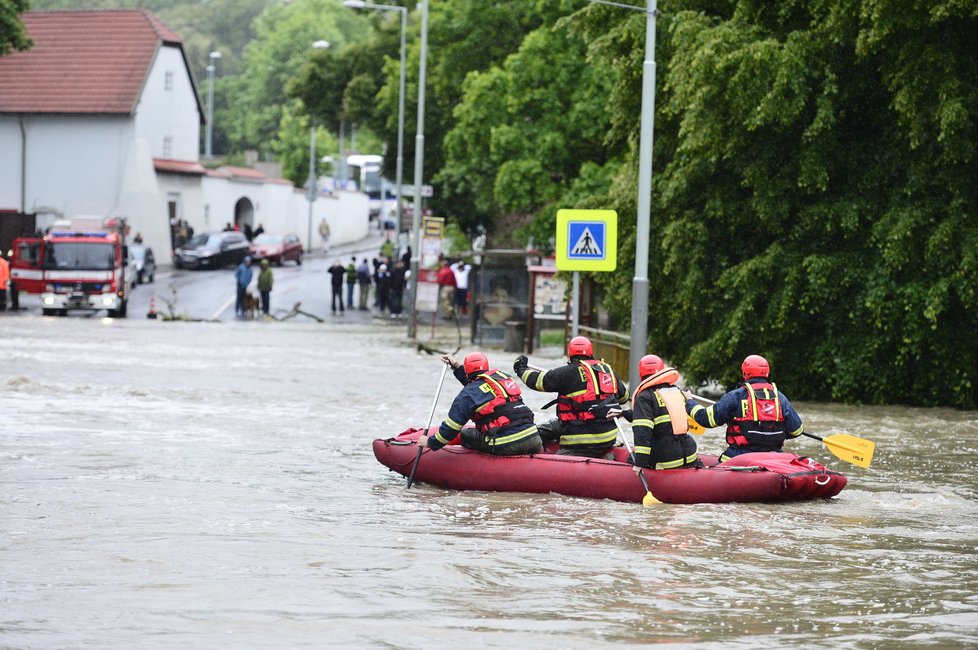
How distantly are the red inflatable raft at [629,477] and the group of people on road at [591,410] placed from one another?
0.52ft

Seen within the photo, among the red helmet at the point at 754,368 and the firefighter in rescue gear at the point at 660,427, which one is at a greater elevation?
the red helmet at the point at 754,368

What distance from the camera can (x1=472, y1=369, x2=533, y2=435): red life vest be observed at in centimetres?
1507

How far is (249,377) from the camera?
28.1 metres

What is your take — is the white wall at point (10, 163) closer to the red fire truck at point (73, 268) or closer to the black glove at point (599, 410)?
the red fire truck at point (73, 268)

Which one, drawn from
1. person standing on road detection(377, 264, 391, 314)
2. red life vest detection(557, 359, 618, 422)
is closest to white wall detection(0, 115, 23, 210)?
person standing on road detection(377, 264, 391, 314)

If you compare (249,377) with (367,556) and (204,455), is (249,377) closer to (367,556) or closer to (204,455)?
(204,455)

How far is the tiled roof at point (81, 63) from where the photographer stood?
2537 inches

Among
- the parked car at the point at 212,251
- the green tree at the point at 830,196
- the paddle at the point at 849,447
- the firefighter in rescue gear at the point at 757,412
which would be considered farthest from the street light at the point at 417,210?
the firefighter in rescue gear at the point at 757,412

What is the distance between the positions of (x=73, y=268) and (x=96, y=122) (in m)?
21.4

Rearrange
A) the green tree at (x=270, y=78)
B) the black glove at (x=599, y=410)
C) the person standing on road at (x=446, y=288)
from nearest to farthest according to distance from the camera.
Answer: the black glove at (x=599, y=410)
the person standing on road at (x=446, y=288)
the green tree at (x=270, y=78)

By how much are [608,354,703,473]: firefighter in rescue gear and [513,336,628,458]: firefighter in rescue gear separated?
69cm

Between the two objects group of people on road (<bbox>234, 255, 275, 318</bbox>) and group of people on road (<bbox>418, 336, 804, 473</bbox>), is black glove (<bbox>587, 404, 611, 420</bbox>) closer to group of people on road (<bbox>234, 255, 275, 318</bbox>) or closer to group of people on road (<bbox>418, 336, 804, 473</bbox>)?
group of people on road (<bbox>418, 336, 804, 473</bbox>)

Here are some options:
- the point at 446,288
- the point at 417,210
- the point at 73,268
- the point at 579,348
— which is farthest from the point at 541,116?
the point at 579,348

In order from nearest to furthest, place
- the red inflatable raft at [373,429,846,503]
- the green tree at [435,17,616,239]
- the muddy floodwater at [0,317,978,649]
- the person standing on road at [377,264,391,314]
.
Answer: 1. the muddy floodwater at [0,317,978,649]
2. the red inflatable raft at [373,429,846,503]
3. the green tree at [435,17,616,239]
4. the person standing on road at [377,264,391,314]
